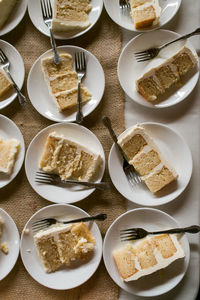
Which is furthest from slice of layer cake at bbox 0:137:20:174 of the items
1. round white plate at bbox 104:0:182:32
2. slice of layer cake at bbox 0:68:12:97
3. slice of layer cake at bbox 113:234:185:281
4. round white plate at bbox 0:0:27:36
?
round white plate at bbox 104:0:182:32

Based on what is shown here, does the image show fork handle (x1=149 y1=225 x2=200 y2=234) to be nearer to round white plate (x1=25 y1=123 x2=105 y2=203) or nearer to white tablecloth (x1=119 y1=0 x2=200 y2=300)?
white tablecloth (x1=119 y1=0 x2=200 y2=300)

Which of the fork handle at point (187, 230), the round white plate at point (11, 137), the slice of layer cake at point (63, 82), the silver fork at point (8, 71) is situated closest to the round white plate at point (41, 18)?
the slice of layer cake at point (63, 82)

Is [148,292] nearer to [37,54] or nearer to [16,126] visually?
[16,126]

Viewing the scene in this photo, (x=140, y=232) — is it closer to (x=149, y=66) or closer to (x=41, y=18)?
(x=149, y=66)

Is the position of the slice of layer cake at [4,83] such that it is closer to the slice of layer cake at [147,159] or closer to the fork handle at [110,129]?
the fork handle at [110,129]

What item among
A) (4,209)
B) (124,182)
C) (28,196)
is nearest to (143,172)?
(124,182)

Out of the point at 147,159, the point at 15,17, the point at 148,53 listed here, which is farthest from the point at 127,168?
the point at 15,17

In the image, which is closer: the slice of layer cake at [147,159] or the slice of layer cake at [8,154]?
the slice of layer cake at [147,159]
